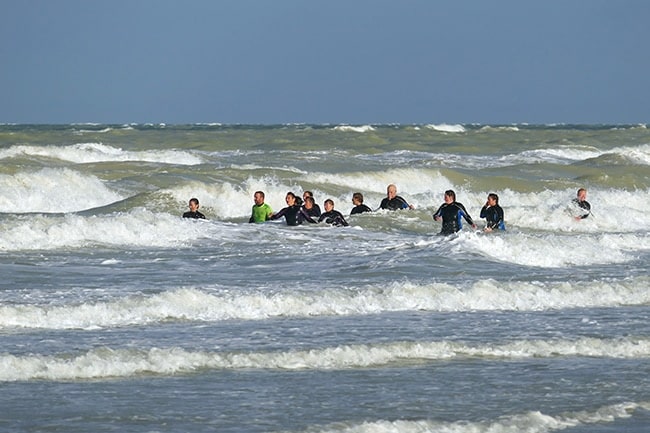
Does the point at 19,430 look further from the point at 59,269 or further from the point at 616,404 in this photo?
the point at 59,269

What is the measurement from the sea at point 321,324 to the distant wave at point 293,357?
0.02 meters

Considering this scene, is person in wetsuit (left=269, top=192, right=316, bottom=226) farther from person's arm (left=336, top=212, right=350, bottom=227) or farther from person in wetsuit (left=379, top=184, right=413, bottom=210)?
person in wetsuit (left=379, top=184, right=413, bottom=210)

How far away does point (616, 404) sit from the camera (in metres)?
9.48

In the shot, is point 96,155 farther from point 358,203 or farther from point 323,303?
point 323,303

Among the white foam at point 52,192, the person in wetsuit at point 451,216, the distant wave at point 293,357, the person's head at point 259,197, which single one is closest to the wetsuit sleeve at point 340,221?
the person's head at point 259,197

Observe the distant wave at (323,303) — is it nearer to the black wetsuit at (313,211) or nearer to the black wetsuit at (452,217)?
the black wetsuit at (452,217)

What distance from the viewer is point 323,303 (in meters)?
14.2

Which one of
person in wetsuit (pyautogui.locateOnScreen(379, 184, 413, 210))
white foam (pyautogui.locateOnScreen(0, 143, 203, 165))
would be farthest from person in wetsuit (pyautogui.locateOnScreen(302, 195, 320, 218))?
white foam (pyautogui.locateOnScreen(0, 143, 203, 165))

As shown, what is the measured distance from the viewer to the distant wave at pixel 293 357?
34.0ft

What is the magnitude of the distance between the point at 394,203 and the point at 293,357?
47.5ft

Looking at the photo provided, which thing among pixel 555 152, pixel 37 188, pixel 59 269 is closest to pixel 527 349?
pixel 59 269

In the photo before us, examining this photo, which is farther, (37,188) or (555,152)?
(555,152)

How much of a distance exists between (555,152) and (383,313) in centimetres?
4509

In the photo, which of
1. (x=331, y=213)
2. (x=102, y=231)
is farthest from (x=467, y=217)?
(x=102, y=231)
